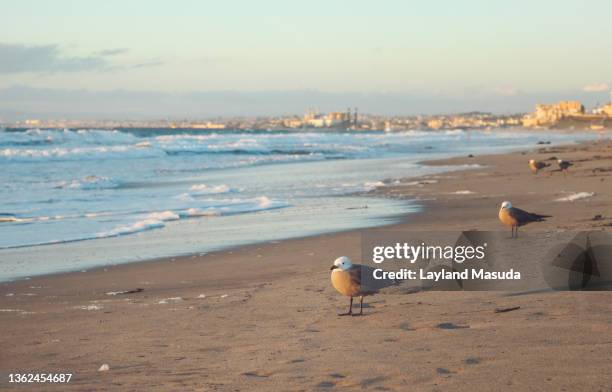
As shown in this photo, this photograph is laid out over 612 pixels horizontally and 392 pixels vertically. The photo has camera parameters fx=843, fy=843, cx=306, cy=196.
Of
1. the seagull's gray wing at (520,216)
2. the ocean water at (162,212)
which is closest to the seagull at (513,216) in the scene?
the seagull's gray wing at (520,216)

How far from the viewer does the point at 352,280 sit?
544cm

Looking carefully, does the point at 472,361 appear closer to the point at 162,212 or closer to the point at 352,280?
the point at 352,280

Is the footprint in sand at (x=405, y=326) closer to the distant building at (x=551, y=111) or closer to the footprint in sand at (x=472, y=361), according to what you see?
the footprint in sand at (x=472, y=361)

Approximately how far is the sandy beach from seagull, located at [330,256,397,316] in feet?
0.60

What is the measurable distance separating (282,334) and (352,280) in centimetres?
64

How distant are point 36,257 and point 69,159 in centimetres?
3116

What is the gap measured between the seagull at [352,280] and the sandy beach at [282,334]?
184 millimetres

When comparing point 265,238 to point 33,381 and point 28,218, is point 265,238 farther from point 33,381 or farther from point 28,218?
point 33,381

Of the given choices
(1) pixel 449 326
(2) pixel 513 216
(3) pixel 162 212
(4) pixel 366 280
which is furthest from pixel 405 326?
(3) pixel 162 212

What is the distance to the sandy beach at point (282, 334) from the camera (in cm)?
401

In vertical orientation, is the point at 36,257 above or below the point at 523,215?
below

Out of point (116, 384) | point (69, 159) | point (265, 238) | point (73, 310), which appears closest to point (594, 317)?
point (116, 384)

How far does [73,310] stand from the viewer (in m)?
6.39

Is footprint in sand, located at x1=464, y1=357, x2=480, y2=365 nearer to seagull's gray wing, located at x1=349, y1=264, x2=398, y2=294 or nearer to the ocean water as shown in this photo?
seagull's gray wing, located at x1=349, y1=264, x2=398, y2=294
